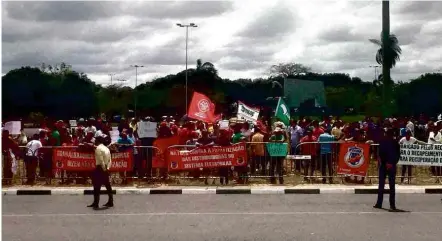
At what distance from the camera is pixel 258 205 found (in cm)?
1246

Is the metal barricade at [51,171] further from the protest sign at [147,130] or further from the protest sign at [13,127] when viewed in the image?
the protest sign at [13,127]

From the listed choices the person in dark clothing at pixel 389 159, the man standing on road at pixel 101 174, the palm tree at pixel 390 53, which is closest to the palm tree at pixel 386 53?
the palm tree at pixel 390 53

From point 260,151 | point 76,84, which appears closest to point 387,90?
point 260,151

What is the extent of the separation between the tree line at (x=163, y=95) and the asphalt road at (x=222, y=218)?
133 feet

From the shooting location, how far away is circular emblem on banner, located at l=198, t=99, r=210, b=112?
64.2 ft

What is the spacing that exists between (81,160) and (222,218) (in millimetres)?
6153

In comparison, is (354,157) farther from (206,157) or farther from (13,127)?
(13,127)

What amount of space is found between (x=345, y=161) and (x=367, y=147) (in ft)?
2.13

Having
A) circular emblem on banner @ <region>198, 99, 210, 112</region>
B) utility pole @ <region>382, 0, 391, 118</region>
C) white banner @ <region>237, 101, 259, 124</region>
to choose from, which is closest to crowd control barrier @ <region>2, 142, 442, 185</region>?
utility pole @ <region>382, 0, 391, 118</region>

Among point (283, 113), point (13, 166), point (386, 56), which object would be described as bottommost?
point (13, 166)

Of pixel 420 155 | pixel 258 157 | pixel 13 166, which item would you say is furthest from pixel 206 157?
pixel 420 155

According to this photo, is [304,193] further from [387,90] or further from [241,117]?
[241,117]

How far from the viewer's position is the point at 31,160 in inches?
619

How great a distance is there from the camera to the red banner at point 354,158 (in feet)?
51.6
